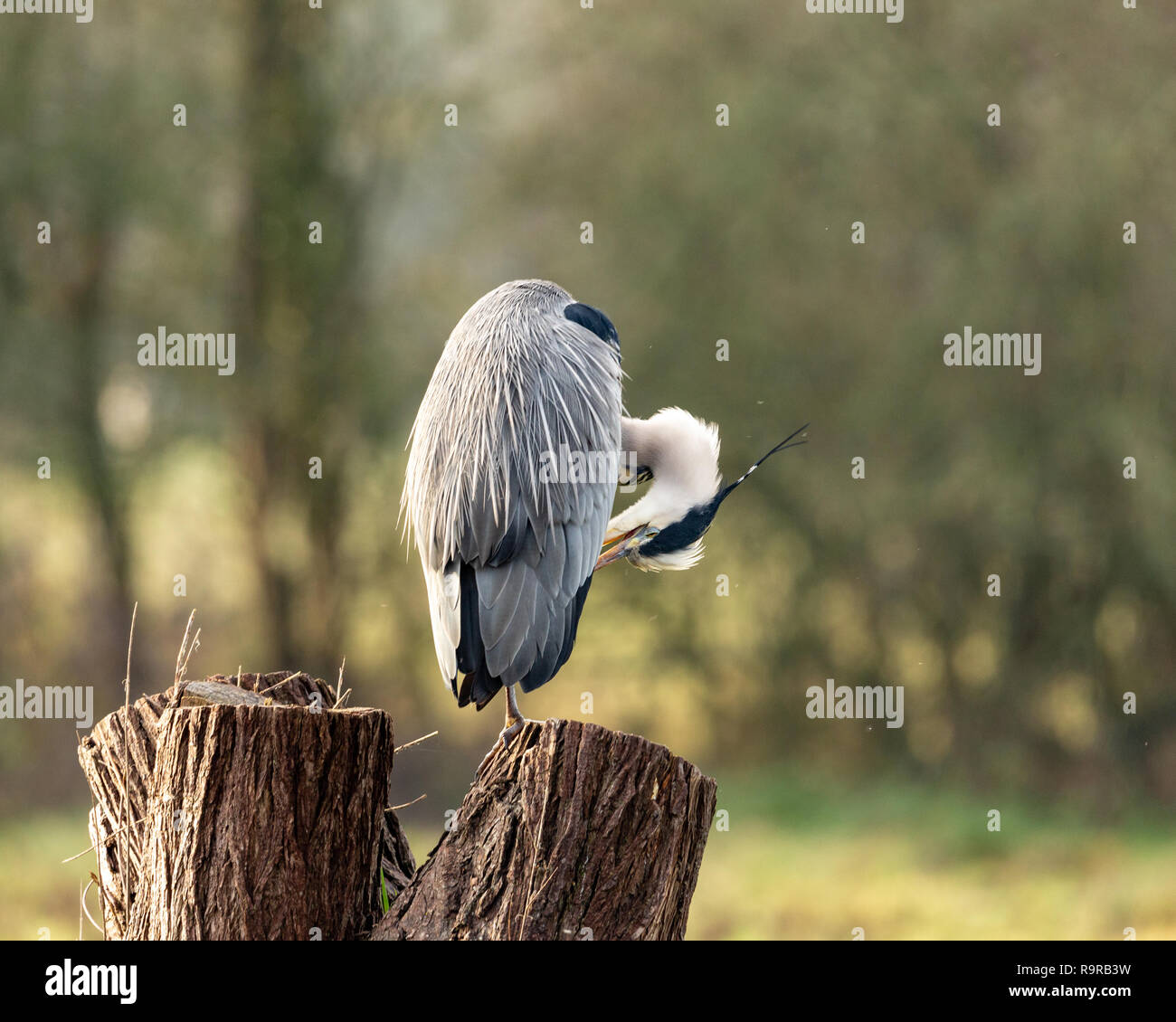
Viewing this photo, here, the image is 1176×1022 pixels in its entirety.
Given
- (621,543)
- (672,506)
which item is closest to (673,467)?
(672,506)

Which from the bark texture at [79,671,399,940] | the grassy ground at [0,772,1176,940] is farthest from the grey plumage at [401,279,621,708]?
the grassy ground at [0,772,1176,940]

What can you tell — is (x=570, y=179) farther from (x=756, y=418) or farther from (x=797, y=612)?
(x=797, y=612)

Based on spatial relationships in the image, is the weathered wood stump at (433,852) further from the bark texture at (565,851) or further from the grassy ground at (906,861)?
the grassy ground at (906,861)

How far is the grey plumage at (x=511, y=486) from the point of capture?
3.98 metres

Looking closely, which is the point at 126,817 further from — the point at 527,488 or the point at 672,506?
the point at 672,506

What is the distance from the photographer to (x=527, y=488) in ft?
14.1

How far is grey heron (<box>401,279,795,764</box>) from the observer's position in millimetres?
3994

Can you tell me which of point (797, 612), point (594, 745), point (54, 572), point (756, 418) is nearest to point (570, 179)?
point (756, 418)

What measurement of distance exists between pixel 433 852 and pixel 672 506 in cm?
238

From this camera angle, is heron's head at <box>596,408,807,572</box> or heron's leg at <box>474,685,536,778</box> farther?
heron's head at <box>596,408,807,572</box>

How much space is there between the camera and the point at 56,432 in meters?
13.1

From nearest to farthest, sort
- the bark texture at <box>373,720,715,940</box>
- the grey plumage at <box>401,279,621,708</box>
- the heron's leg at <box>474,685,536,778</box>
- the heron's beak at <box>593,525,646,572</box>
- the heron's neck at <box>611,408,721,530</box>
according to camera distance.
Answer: the bark texture at <box>373,720,715,940</box> → the heron's leg at <box>474,685,536,778</box> → the grey plumage at <box>401,279,621,708</box> → the heron's beak at <box>593,525,646,572</box> → the heron's neck at <box>611,408,721,530</box>

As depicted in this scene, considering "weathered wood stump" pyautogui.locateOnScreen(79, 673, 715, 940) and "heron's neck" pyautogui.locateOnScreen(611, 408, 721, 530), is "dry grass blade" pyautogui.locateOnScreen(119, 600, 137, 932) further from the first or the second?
"heron's neck" pyautogui.locateOnScreen(611, 408, 721, 530)

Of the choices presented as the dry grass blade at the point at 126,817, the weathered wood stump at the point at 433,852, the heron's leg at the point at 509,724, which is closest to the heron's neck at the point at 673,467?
the heron's leg at the point at 509,724
